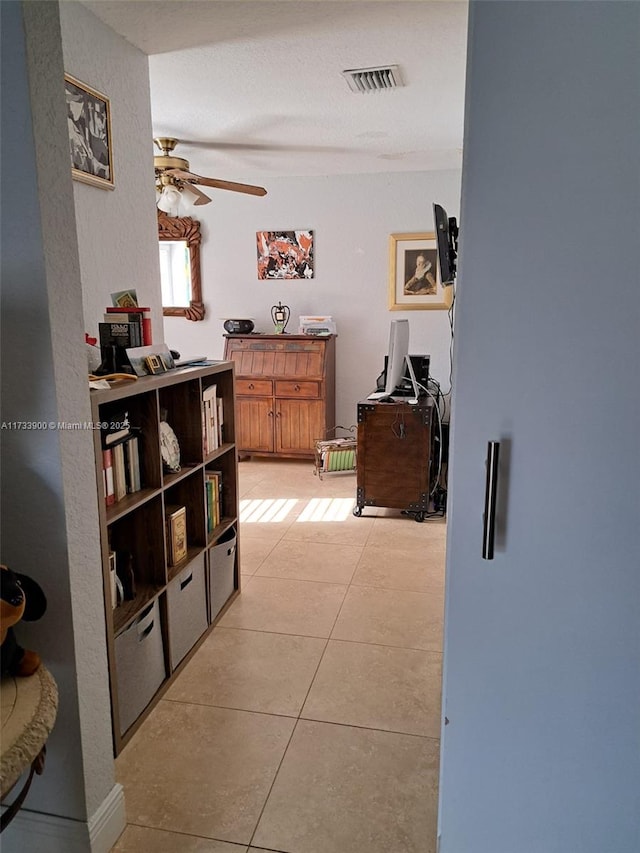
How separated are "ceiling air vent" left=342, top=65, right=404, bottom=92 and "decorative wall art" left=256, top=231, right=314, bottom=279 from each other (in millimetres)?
2363

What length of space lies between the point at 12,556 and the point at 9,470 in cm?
21

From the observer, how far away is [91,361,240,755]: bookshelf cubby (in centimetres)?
183

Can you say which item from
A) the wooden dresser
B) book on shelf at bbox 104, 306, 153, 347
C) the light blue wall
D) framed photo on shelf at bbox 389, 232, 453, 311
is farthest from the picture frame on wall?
framed photo on shelf at bbox 389, 232, 453, 311

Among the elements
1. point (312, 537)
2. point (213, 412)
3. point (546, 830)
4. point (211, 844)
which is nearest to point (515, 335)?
point (546, 830)

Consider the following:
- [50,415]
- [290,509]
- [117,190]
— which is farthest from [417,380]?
[50,415]

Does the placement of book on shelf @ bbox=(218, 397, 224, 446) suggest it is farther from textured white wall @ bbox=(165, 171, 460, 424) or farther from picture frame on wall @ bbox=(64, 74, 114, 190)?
textured white wall @ bbox=(165, 171, 460, 424)

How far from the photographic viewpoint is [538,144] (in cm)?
94

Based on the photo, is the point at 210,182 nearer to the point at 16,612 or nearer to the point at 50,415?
the point at 50,415

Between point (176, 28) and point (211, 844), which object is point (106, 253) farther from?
point (211, 844)

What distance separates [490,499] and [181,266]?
5316mm

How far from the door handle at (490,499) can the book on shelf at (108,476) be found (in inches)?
48.8

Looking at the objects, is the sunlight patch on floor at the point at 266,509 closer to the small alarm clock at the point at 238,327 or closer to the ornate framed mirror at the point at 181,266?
the small alarm clock at the point at 238,327

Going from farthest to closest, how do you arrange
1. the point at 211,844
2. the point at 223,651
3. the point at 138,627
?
1. the point at 223,651
2. the point at 138,627
3. the point at 211,844

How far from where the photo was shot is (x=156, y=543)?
2.09 m
